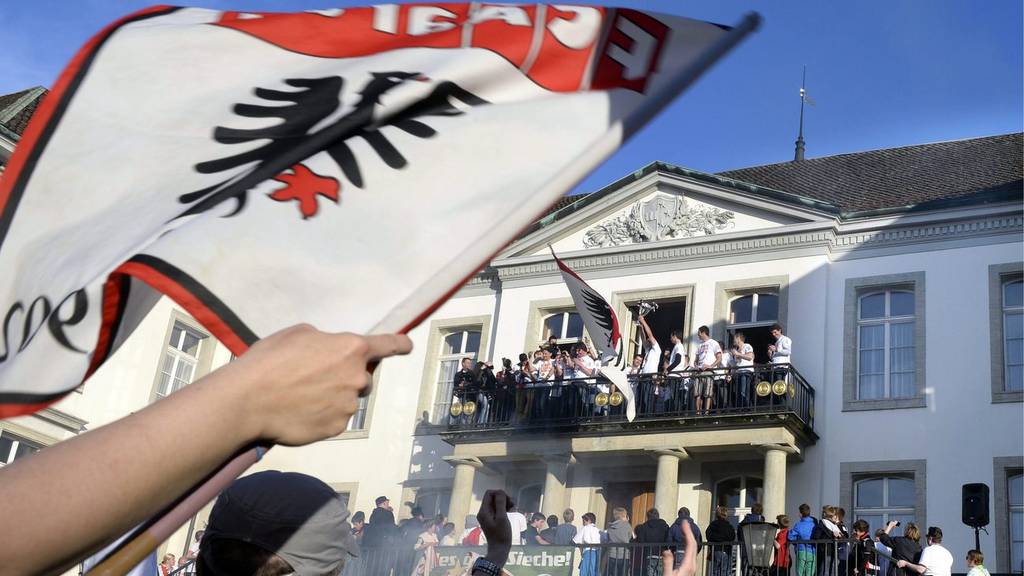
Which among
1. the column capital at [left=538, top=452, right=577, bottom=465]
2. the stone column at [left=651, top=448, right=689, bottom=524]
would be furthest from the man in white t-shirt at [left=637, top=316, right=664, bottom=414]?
the column capital at [left=538, top=452, right=577, bottom=465]

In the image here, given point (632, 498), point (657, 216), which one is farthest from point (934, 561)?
point (657, 216)

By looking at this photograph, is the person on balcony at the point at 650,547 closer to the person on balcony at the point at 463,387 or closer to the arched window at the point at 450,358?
the person on balcony at the point at 463,387

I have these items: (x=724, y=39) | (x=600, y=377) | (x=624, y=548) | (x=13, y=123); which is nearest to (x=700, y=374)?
(x=600, y=377)

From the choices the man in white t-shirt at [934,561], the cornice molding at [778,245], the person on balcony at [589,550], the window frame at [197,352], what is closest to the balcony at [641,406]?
the cornice molding at [778,245]

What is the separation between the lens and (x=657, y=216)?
26.5m

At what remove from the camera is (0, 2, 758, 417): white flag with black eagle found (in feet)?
8.19

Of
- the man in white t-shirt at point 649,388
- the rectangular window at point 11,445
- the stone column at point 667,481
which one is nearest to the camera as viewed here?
the stone column at point 667,481

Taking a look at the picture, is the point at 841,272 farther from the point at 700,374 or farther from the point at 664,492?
the point at 664,492

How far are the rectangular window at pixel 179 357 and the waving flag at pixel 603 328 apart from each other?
11.5 metres

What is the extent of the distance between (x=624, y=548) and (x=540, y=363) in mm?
6134

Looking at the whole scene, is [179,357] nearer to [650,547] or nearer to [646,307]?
[646,307]

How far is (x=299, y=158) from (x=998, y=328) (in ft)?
68.9

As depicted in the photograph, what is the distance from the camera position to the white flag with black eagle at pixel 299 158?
2.50 metres

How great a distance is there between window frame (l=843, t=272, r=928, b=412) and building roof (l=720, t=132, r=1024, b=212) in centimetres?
150
